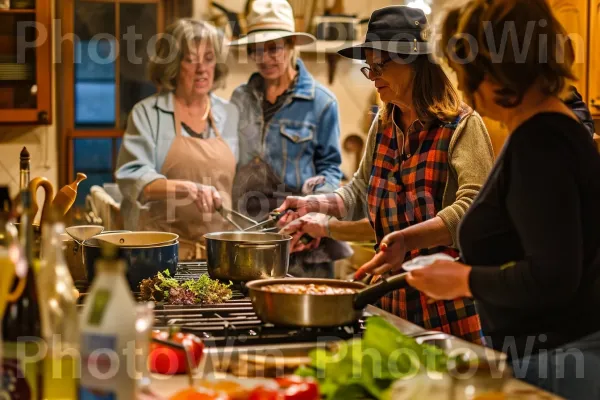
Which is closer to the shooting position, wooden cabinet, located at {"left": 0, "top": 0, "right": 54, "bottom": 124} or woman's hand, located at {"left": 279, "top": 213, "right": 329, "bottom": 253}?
woman's hand, located at {"left": 279, "top": 213, "right": 329, "bottom": 253}

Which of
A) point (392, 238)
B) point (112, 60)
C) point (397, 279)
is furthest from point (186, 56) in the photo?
point (397, 279)

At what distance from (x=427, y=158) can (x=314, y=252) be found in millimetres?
1588

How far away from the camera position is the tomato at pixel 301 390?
4.30 ft

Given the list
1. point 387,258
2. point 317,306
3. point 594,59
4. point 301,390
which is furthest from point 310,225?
point 594,59

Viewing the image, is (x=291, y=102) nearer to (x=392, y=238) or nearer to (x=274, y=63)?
(x=274, y=63)

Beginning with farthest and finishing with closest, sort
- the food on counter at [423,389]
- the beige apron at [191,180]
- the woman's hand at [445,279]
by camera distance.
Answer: the beige apron at [191,180], the woman's hand at [445,279], the food on counter at [423,389]

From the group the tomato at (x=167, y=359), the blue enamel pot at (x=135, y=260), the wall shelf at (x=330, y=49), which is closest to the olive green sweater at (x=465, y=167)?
the blue enamel pot at (x=135, y=260)

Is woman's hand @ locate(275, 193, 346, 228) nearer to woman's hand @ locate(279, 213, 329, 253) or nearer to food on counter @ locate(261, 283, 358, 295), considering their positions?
woman's hand @ locate(279, 213, 329, 253)

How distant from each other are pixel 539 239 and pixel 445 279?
216 millimetres

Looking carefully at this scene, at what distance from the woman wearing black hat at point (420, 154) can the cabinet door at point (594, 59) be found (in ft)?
6.13

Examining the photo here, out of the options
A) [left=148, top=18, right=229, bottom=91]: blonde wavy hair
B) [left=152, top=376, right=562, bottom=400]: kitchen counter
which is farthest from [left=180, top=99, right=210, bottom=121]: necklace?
[left=152, top=376, right=562, bottom=400]: kitchen counter

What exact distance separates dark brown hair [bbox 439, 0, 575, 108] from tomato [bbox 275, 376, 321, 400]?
0.73m

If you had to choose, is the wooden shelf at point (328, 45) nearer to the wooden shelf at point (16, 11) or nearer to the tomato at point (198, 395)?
the wooden shelf at point (16, 11)

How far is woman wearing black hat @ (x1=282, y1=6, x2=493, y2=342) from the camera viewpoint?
249 centimetres
